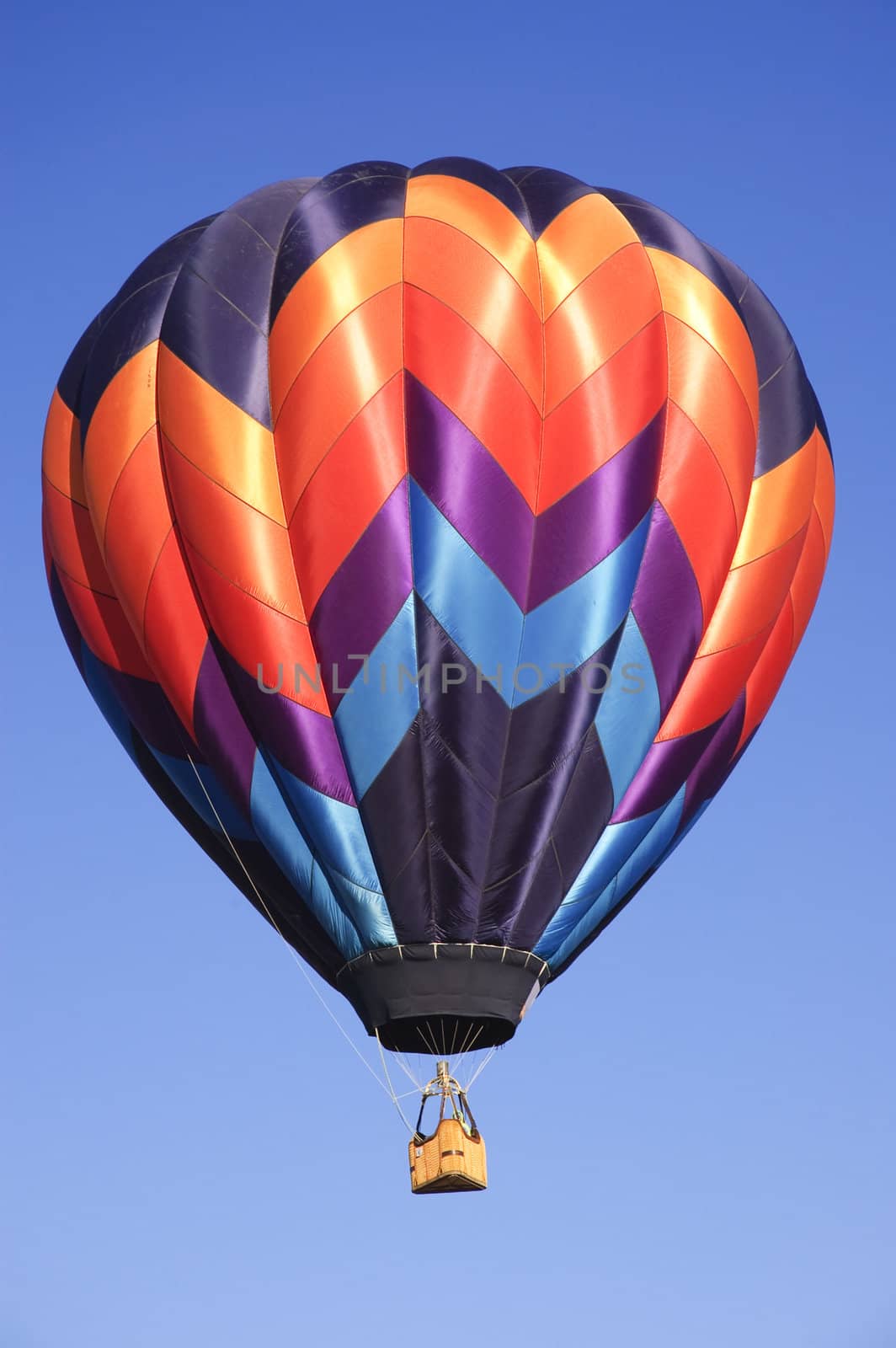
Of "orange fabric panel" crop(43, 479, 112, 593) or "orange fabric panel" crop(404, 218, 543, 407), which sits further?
"orange fabric panel" crop(43, 479, 112, 593)

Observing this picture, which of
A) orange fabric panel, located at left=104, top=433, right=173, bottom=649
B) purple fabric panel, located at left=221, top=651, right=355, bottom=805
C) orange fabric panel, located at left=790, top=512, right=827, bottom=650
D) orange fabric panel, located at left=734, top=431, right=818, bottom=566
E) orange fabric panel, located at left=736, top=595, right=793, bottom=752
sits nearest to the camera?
purple fabric panel, located at left=221, top=651, right=355, bottom=805

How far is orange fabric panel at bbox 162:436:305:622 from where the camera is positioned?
46.9 ft

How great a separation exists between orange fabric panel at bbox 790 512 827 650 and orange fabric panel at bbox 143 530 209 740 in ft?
12.0

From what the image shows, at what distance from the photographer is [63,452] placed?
15805 mm

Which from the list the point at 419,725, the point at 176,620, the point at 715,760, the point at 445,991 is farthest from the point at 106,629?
the point at 715,760

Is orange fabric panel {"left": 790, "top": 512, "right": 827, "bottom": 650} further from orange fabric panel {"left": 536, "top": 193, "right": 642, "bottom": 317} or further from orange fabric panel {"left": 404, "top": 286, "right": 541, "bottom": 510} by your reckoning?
orange fabric panel {"left": 404, "top": 286, "right": 541, "bottom": 510}

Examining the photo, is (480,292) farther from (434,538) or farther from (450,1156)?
(450,1156)

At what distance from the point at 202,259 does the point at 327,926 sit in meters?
3.79

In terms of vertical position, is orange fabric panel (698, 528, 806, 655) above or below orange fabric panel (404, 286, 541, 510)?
below

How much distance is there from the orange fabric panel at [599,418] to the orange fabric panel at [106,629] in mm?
2661

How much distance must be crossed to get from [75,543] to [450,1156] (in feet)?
14.2

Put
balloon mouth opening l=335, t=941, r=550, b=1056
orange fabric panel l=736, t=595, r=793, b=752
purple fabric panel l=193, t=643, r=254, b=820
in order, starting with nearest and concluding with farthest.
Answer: balloon mouth opening l=335, t=941, r=550, b=1056
purple fabric panel l=193, t=643, r=254, b=820
orange fabric panel l=736, t=595, r=793, b=752

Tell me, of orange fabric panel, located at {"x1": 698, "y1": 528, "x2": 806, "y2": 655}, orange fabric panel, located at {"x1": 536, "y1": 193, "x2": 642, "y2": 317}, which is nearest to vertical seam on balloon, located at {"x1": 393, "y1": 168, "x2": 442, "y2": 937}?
orange fabric panel, located at {"x1": 536, "y1": 193, "x2": 642, "y2": 317}

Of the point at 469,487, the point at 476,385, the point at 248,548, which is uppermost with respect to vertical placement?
the point at 476,385
